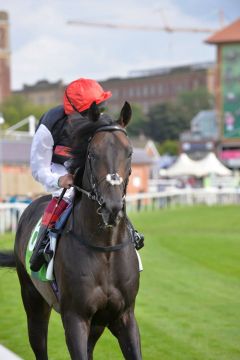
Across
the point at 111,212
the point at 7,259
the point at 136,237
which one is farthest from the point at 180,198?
the point at 111,212

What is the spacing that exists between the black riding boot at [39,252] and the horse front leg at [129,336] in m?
0.78

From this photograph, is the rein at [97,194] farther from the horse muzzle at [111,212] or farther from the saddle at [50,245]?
the saddle at [50,245]

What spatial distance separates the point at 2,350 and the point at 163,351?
10.2ft

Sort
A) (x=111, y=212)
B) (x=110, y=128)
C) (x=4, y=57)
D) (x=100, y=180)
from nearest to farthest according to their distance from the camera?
(x=111, y=212)
(x=100, y=180)
(x=110, y=128)
(x=4, y=57)

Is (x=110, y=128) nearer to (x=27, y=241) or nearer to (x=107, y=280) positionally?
(x=107, y=280)

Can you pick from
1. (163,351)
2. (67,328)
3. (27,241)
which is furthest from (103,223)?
(163,351)

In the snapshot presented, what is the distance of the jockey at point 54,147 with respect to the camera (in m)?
5.83

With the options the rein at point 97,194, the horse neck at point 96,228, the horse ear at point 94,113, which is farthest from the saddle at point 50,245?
the horse ear at point 94,113

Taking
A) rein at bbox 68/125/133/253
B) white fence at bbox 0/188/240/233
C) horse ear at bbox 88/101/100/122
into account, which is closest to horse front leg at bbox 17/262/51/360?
rein at bbox 68/125/133/253

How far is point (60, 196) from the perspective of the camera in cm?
601

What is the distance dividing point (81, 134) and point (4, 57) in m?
129

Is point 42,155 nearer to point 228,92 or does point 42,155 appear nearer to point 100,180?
point 100,180

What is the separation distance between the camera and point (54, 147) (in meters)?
6.21

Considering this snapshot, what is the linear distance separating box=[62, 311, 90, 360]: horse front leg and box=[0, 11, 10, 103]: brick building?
12063 centimetres
